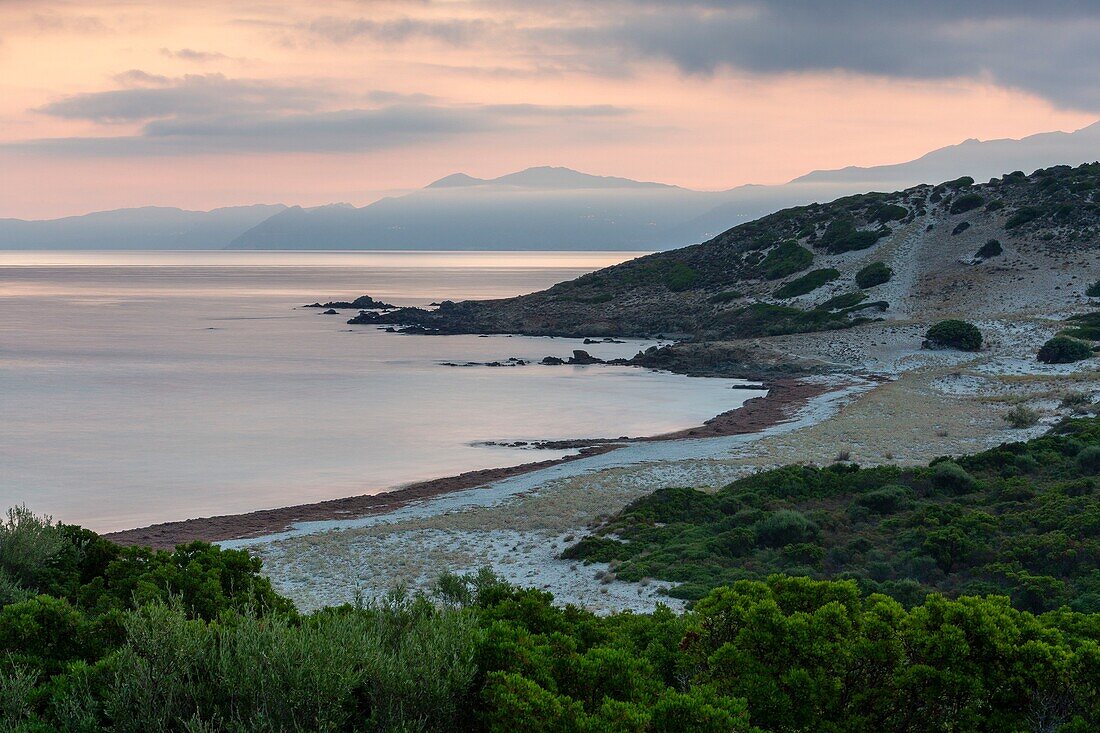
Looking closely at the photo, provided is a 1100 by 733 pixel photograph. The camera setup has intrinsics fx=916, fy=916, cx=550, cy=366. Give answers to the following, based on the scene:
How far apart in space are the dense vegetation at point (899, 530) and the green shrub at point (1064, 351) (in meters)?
26.5

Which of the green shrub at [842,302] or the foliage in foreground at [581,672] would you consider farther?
the green shrub at [842,302]

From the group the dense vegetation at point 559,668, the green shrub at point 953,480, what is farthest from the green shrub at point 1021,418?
the dense vegetation at point 559,668

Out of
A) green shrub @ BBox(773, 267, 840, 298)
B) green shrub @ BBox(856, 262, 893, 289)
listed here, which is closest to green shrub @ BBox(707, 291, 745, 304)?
green shrub @ BBox(773, 267, 840, 298)

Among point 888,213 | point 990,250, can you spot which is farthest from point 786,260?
point 990,250

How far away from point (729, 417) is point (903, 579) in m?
27.2

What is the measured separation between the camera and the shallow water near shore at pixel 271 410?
3200 cm

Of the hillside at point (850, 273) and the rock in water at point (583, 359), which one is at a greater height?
the hillside at point (850, 273)

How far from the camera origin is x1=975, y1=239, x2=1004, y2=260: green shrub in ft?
249

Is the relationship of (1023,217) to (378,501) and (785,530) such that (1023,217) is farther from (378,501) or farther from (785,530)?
(785,530)

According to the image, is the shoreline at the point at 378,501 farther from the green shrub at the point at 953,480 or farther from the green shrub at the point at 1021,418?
the green shrub at the point at 953,480

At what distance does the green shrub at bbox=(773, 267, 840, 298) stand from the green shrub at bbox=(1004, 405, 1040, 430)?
4421 cm

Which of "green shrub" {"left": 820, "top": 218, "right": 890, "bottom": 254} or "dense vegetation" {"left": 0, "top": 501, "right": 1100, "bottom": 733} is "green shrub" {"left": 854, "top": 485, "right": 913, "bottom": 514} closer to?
"dense vegetation" {"left": 0, "top": 501, "right": 1100, "bottom": 733}

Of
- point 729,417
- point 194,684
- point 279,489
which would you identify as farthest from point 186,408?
point 194,684

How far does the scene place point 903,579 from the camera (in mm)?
16000
